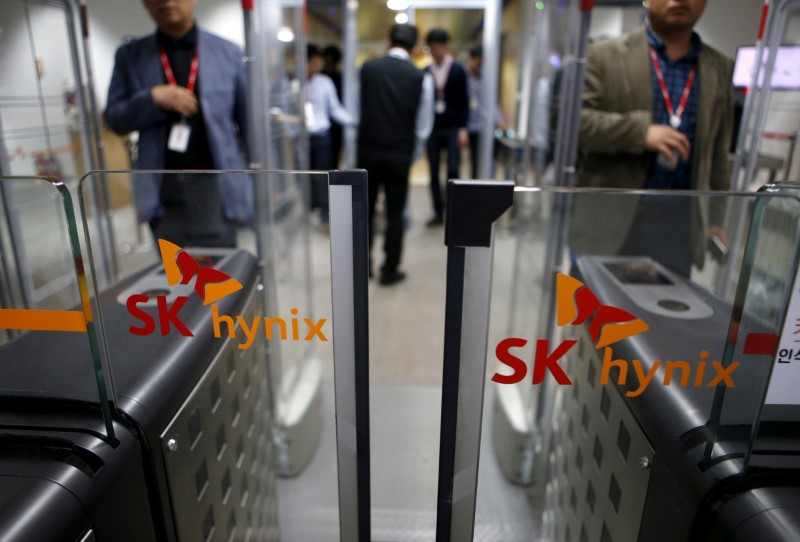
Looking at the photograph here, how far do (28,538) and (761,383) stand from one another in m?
0.79

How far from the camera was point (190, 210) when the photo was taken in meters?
0.83

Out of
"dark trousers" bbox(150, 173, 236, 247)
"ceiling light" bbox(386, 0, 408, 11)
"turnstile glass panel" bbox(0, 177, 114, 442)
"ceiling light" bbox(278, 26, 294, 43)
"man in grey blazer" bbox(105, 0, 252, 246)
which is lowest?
"turnstile glass panel" bbox(0, 177, 114, 442)

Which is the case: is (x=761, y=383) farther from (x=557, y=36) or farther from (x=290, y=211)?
(x=290, y=211)

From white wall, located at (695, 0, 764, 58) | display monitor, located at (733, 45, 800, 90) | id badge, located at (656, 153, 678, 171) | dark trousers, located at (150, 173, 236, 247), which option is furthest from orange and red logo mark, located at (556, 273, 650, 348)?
display monitor, located at (733, 45, 800, 90)

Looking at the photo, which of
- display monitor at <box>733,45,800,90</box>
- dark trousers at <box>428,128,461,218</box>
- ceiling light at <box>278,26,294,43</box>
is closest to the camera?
display monitor at <box>733,45,800,90</box>

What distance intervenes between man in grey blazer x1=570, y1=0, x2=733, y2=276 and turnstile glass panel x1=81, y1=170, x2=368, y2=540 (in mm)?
607

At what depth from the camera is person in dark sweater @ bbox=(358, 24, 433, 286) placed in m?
2.85

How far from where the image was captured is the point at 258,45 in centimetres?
166

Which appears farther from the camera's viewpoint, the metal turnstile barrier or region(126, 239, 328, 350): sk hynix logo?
region(126, 239, 328, 350): sk hynix logo

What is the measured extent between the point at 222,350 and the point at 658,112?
1169 mm

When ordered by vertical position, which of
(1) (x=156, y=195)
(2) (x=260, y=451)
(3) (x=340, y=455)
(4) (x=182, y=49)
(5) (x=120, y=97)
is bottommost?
(2) (x=260, y=451)

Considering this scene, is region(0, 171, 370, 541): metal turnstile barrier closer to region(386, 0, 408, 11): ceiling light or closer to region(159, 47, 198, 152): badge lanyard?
region(159, 47, 198, 152): badge lanyard

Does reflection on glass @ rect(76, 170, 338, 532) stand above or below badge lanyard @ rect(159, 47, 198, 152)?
below

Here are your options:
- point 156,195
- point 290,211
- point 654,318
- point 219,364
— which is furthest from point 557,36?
point 219,364
